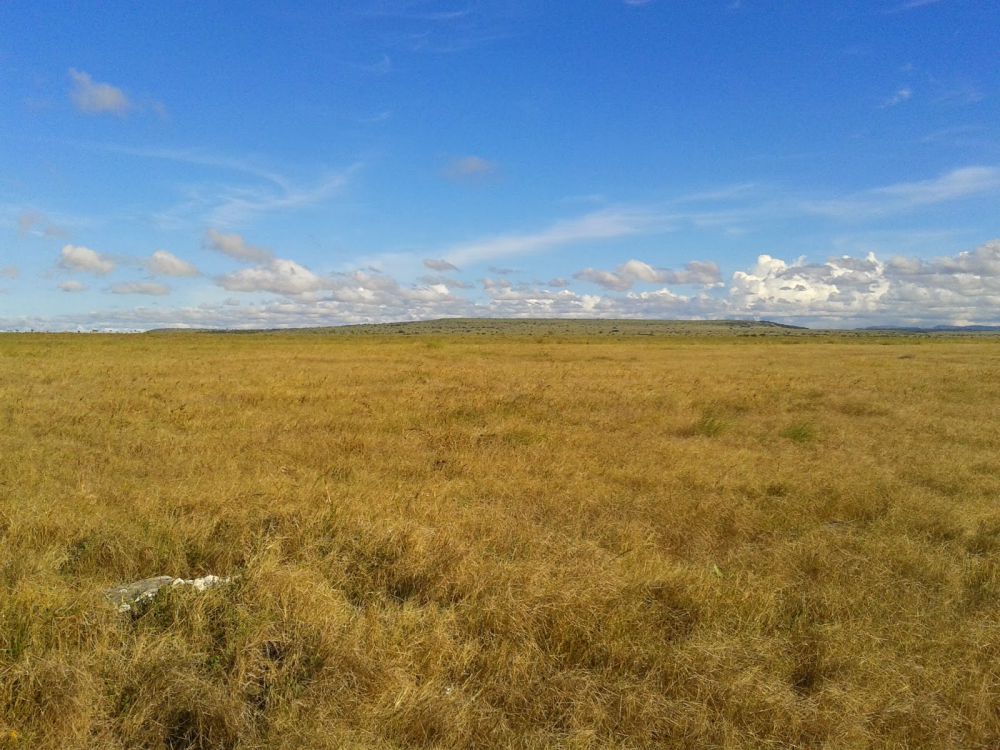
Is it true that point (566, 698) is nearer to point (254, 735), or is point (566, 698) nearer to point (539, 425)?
point (254, 735)

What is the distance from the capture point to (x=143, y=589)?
468cm

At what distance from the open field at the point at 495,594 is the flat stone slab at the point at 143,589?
0.43 ft

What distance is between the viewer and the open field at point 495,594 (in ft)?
11.7

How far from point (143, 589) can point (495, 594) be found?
8.78 ft

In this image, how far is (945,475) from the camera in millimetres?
9234

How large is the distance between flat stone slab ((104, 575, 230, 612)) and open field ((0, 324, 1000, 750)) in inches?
5.1

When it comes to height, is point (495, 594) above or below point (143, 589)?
below

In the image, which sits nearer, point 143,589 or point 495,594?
point 143,589

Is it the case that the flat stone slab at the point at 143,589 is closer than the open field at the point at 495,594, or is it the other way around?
the open field at the point at 495,594

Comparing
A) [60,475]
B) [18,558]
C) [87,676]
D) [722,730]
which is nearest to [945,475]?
[722,730]

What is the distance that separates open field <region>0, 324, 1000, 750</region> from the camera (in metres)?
3.55

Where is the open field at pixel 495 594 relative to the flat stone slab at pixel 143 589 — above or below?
below

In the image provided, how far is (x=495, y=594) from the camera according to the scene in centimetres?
487

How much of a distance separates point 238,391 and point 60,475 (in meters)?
9.17
